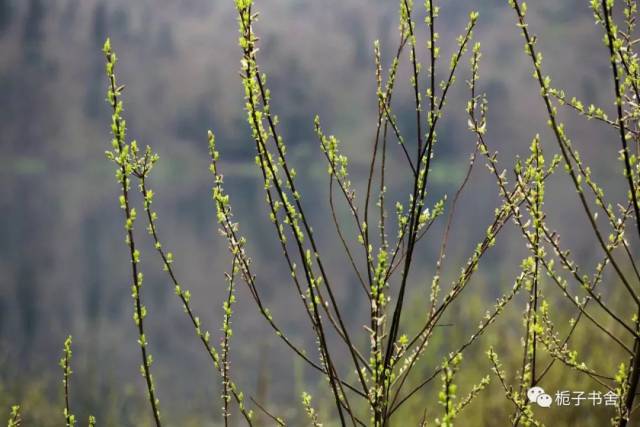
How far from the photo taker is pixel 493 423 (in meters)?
3.99

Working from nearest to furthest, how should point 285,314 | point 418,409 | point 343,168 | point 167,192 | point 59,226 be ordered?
1. point 343,168
2. point 418,409
3. point 285,314
4. point 59,226
5. point 167,192

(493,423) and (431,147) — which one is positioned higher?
(493,423)

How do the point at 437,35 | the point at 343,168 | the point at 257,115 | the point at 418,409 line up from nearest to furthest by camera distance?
the point at 257,115, the point at 437,35, the point at 343,168, the point at 418,409

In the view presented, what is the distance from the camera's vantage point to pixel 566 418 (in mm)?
3801

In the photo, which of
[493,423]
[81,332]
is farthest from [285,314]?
[493,423]

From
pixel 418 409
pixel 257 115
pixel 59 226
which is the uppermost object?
pixel 59 226

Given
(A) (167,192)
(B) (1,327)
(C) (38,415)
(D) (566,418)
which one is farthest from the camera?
(A) (167,192)

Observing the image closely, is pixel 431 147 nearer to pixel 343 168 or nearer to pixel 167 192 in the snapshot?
pixel 343 168

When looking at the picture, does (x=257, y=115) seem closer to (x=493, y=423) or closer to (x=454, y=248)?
(x=493, y=423)

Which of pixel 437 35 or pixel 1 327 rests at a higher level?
pixel 1 327

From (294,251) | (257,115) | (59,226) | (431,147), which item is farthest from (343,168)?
(59,226)

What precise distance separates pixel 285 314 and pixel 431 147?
27.5ft

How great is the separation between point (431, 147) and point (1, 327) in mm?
7998

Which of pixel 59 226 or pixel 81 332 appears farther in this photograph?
pixel 59 226
